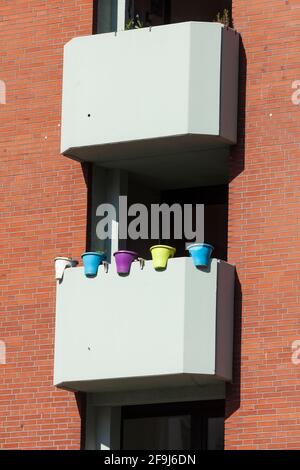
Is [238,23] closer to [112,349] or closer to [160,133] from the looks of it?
[160,133]

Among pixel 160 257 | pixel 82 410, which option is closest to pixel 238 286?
pixel 160 257

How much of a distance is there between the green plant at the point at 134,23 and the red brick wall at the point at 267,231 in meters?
1.45

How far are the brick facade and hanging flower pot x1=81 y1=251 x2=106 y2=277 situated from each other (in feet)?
2.56

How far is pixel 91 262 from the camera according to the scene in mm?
26641

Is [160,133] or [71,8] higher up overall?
[71,8]

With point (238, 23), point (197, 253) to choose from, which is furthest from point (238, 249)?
point (238, 23)

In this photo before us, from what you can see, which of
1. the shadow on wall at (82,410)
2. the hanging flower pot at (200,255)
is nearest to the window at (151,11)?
the hanging flower pot at (200,255)

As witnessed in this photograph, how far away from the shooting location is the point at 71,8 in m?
28.5

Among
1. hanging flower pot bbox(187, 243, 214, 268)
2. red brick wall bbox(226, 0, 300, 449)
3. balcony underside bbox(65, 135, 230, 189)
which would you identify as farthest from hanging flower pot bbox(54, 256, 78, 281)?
red brick wall bbox(226, 0, 300, 449)

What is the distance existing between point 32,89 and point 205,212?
3.25 m

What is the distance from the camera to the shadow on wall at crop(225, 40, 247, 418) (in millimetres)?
26031

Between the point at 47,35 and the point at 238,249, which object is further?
the point at 47,35

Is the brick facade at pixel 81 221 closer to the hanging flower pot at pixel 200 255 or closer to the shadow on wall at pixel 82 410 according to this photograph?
the shadow on wall at pixel 82 410

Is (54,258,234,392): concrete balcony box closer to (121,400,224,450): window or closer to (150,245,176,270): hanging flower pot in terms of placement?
(150,245,176,270): hanging flower pot
